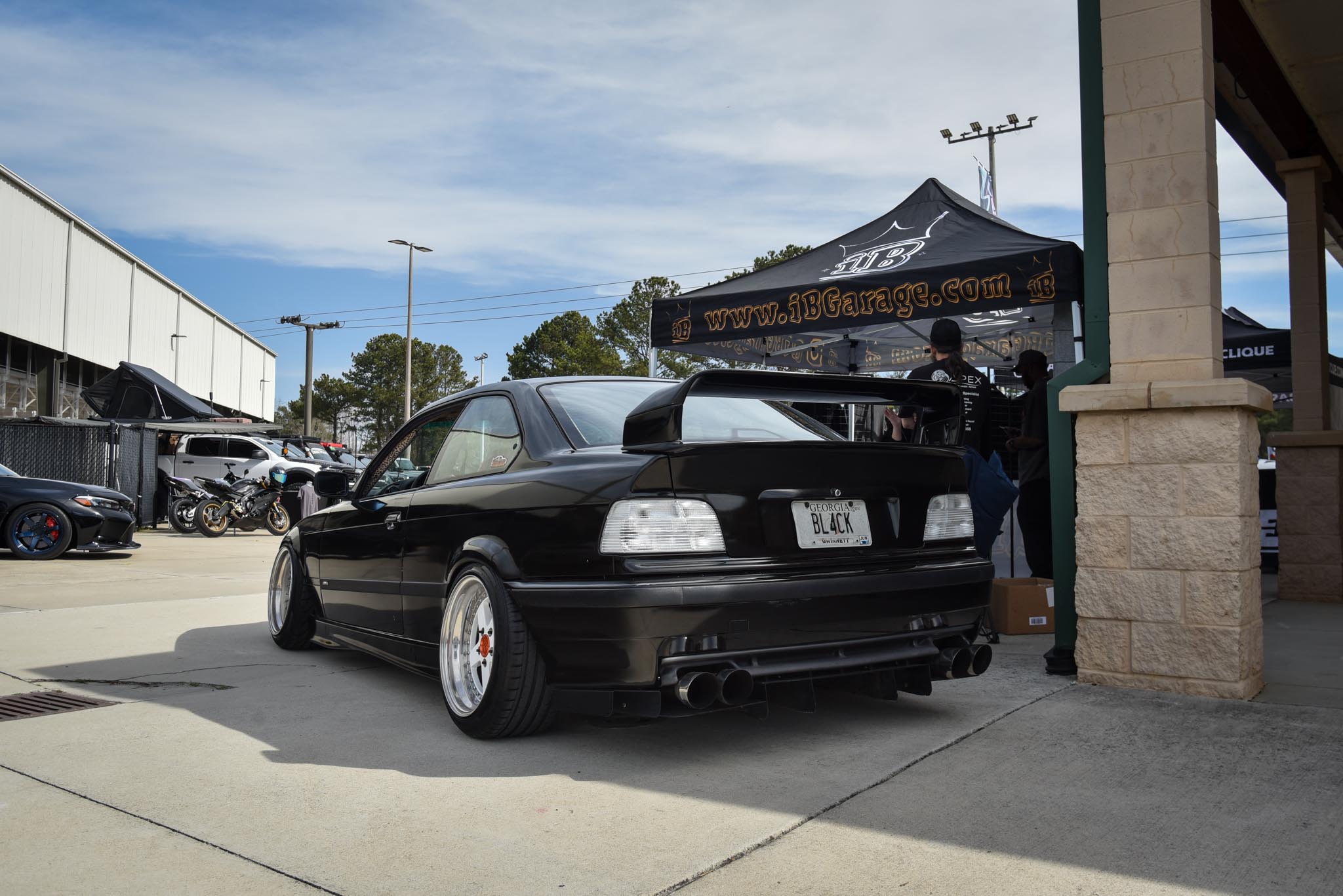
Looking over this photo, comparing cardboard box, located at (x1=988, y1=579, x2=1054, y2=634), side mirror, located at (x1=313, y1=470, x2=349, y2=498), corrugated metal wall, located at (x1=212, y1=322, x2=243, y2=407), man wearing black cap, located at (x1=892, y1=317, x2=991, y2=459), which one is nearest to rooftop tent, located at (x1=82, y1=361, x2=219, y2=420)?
side mirror, located at (x1=313, y1=470, x2=349, y2=498)

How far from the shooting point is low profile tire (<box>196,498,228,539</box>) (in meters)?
16.3

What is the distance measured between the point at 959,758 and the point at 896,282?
14.2 feet

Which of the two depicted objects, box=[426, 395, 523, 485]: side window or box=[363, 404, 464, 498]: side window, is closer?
box=[426, 395, 523, 485]: side window

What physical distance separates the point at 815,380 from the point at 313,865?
7.08ft

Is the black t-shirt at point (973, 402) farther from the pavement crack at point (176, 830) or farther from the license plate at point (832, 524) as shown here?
the pavement crack at point (176, 830)

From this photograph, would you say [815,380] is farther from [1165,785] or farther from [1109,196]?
[1109,196]

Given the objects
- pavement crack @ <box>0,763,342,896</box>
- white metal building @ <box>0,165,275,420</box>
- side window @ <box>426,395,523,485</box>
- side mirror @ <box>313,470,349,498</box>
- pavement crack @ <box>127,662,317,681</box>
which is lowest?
pavement crack @ <box>0,763,342,896</box>

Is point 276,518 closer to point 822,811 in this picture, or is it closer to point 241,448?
point 241,448

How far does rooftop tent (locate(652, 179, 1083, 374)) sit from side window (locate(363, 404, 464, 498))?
3397 mm

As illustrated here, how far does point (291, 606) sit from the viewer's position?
558 cm

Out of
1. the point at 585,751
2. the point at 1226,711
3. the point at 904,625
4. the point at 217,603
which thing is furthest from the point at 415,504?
the point at 217,603

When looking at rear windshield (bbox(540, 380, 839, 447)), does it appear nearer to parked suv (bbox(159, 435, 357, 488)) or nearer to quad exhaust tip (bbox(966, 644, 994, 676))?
quad exhaust tip (bbox(966, 644, 994, 676))

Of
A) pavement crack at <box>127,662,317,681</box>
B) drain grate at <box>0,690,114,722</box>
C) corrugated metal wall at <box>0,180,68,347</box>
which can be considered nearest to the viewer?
drain grate at <box>0,690,114,722</box>

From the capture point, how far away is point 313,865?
8.21 feet
